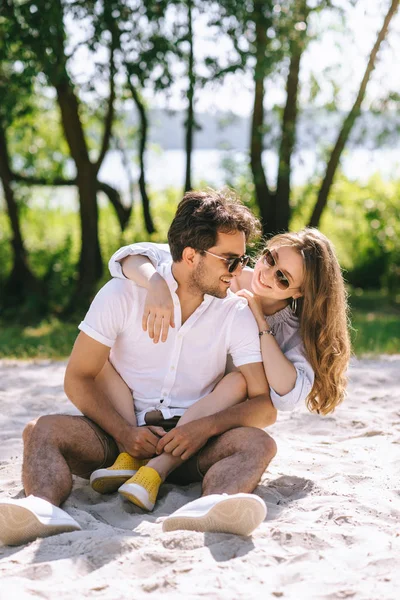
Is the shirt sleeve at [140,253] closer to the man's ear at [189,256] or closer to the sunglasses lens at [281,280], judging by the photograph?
the man's ear at [189,256]

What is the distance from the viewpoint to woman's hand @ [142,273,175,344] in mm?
3641

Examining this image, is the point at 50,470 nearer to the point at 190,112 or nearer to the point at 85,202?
the point at 85,202

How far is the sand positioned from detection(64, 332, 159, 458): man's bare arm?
0.26m

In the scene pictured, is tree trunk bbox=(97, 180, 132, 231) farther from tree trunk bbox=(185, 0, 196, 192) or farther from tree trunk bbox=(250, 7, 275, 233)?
tree trunk bbox=(250, 7, 275, 233)

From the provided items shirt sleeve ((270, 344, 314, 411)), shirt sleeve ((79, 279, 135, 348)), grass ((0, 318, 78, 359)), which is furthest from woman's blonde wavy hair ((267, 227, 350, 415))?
grass ((0, 318, 78, 359))

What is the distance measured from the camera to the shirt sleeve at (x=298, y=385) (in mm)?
3725

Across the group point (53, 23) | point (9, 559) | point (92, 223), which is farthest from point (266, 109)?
point (9, 559)

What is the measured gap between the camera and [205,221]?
12.2 ft

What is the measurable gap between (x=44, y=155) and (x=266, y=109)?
576 centimetres

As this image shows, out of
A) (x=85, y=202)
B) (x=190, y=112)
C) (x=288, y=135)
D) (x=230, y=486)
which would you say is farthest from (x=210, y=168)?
(x=230, y=486)

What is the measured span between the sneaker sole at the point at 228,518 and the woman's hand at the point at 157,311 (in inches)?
34.8

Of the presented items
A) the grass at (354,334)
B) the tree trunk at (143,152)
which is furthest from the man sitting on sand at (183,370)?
the tree trunk at (143,152)

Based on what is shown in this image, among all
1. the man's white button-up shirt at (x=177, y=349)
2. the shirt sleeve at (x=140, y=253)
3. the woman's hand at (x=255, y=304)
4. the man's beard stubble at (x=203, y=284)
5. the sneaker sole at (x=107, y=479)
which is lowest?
the sneaker sole at (x=107, y=479)

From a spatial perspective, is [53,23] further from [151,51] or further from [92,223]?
[92,223]
